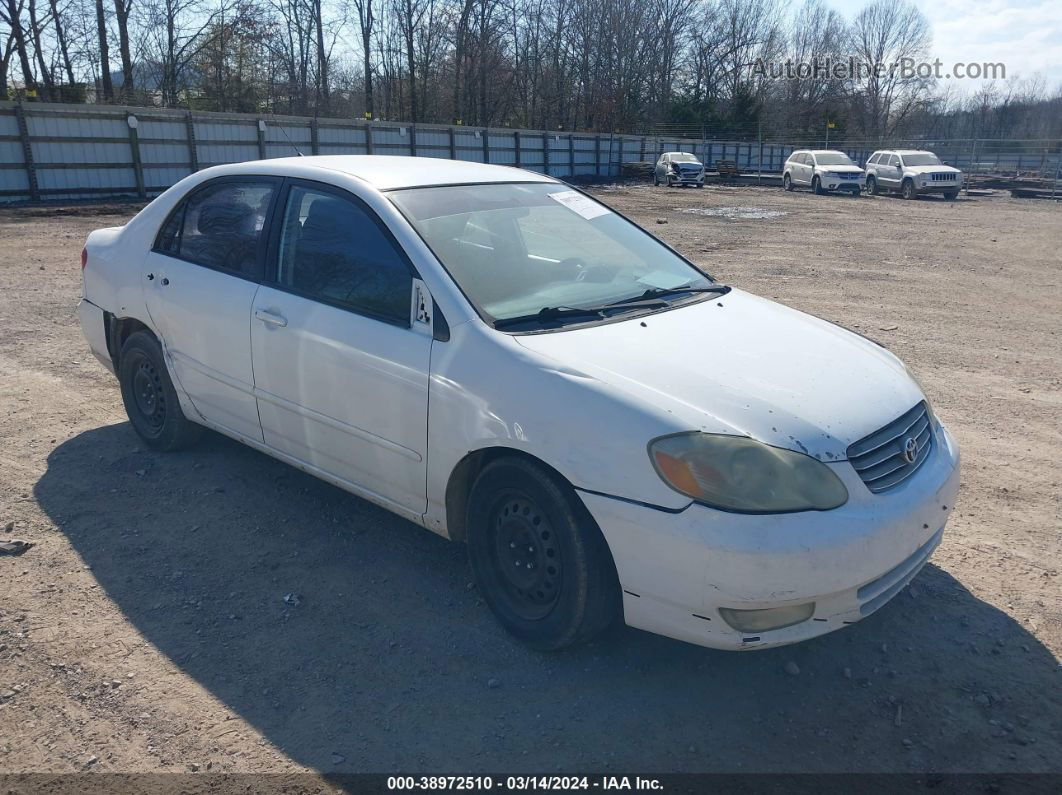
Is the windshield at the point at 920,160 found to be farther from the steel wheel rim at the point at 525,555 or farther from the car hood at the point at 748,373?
the steel wheel rim at the point at 525,555

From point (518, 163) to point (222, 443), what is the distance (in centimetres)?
3469

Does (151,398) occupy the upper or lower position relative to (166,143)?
lower

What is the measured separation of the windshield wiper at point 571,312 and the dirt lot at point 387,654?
3.85ft

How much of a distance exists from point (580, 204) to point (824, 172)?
34.4 metres

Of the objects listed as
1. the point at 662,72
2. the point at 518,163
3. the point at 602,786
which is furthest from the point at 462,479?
the point at 662,72

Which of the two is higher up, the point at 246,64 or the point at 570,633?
the point at 246,64

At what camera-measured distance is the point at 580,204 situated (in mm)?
4445

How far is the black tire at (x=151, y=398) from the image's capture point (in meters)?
4.73

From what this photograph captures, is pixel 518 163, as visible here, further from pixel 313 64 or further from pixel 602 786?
pixel 602 786

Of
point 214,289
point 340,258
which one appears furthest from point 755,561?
point 214,289

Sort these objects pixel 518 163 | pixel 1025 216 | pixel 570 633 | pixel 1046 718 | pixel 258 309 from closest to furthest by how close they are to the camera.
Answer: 1. pixel 1046 718
2. pixel 570 633
3. pixel 258 309
4. pixel 1025 216
5. pixel 518 163

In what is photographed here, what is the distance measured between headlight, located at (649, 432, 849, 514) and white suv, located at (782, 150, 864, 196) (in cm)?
3582

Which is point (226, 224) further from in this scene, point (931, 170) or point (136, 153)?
point (931, 170)

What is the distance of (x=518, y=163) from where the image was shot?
38094 mm
